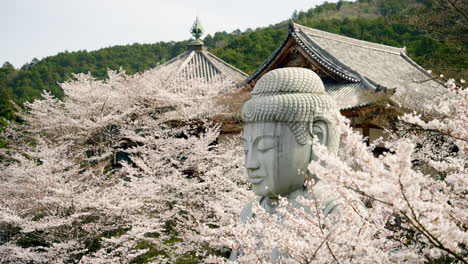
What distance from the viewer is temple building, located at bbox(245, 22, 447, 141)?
1357cm

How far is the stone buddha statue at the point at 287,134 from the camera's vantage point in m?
3.52

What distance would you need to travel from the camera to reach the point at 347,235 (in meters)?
2.60

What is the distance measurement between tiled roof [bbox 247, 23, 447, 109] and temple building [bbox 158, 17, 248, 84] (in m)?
3.81

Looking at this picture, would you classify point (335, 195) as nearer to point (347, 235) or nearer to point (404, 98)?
point (347, 235)

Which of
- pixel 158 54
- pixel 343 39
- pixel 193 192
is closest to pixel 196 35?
pixel 343 39

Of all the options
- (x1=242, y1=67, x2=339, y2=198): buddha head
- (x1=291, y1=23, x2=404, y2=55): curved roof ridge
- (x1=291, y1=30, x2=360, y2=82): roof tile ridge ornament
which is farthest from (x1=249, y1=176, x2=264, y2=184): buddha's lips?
(x1=291, y1=23, x2=404, y2=55): curved roof ridge

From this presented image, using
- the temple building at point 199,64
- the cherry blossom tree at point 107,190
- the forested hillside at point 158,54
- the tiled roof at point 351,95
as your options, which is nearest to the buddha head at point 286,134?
the cherry blossom tree at point 107,190

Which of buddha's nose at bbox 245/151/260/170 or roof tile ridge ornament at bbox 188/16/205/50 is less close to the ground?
roof tile ridge ornament at bbox 188/16/205/50

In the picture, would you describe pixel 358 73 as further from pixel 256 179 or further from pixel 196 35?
pixel 256 179

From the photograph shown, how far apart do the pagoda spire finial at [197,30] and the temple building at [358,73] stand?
601 cm

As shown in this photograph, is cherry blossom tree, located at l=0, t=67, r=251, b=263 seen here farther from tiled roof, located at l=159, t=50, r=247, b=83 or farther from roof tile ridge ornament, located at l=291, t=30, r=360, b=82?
A: tiled roof, located at l=159, t=50, r=247, b=83

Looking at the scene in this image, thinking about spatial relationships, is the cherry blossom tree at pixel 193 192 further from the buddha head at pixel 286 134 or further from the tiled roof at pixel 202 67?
the tiled roof at pixel 202 67

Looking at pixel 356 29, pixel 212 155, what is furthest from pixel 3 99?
pixel 356 29

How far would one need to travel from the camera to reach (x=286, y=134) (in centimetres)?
353
